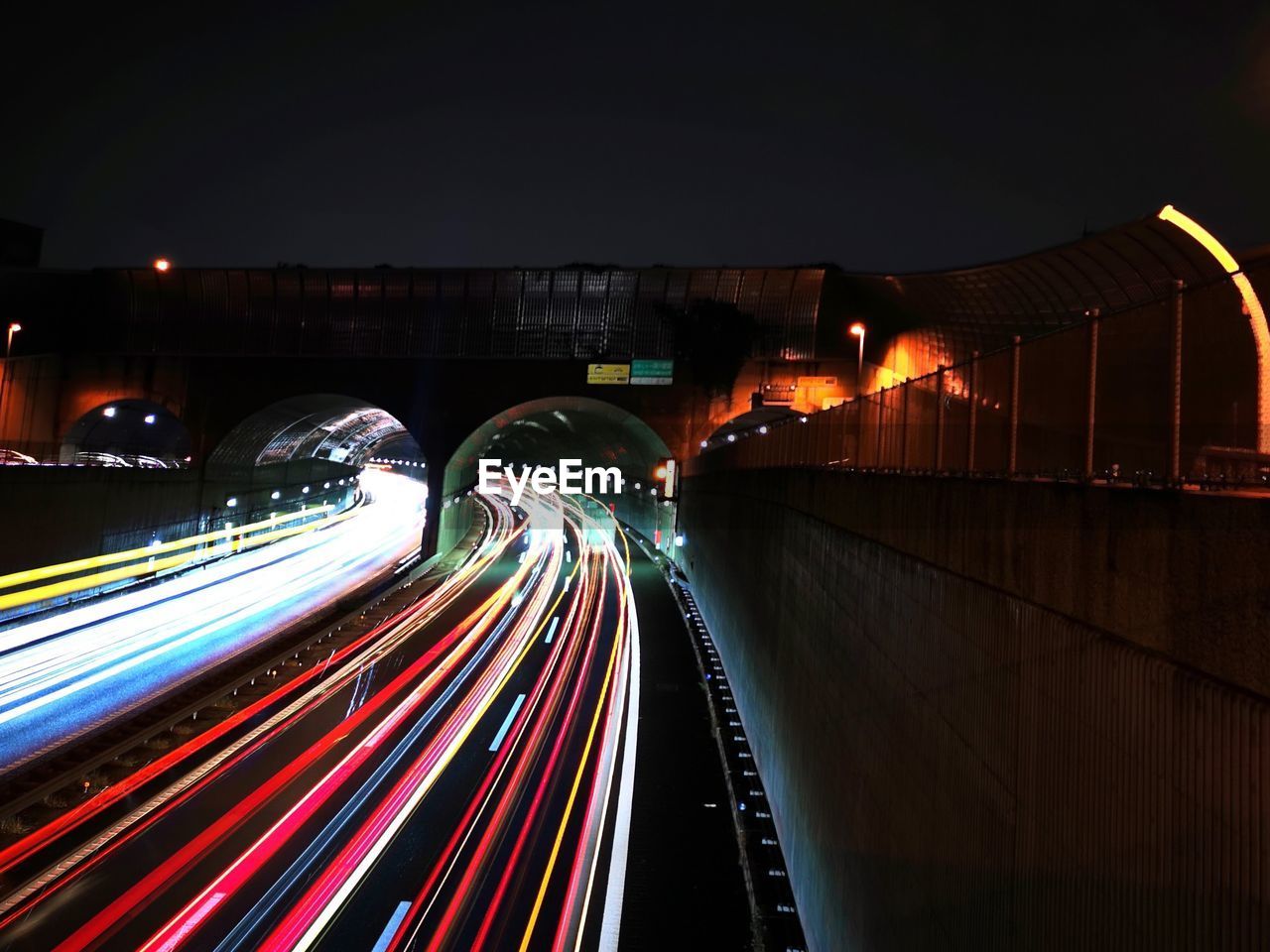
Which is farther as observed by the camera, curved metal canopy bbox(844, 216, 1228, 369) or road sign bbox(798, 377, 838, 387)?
road sign bbox(798, 377, 838, 387)

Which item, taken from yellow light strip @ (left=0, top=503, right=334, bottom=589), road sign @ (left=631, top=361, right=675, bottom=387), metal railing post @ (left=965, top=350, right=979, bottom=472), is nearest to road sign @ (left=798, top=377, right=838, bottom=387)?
road sign @ (left=631, top=361, right=675, bottom=387)

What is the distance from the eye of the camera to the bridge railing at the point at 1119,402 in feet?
11.3

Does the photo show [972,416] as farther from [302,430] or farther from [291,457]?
[291,457]

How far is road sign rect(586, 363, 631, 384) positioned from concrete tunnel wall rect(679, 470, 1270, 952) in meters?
32.5

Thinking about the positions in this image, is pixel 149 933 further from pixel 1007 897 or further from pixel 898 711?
pixel 1007 897

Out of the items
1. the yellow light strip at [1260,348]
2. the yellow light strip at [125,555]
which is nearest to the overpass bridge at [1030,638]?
the yellow light strip at [1260,348]

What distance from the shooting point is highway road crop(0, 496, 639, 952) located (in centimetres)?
920

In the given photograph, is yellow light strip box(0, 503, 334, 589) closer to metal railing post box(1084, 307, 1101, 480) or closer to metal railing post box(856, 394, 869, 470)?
metal railing post box(856, 394, 869, 470)

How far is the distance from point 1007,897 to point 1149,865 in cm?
133

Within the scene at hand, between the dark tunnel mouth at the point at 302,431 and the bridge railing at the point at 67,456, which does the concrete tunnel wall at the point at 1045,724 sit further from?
the dark tunnel mouth at the point at 302,431

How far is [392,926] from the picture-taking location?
30.1 feet

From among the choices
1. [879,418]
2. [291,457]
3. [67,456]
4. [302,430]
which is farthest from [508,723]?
[291,457]

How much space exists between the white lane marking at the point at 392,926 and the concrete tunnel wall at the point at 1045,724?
468cm

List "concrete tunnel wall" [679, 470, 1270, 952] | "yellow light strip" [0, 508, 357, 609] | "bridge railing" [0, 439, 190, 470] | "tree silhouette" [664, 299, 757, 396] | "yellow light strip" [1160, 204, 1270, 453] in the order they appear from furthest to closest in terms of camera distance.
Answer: "tree silhouette" [664, 299, 757, 396]
"bridge railing" [0, 439, 190, 470]
"yellow light strip" [0, 508, 357, 609]
"yellow light strip" [1160, 204, 1270, 453]
"concrete tunnel wall" [679, 470, 1270, 952]
